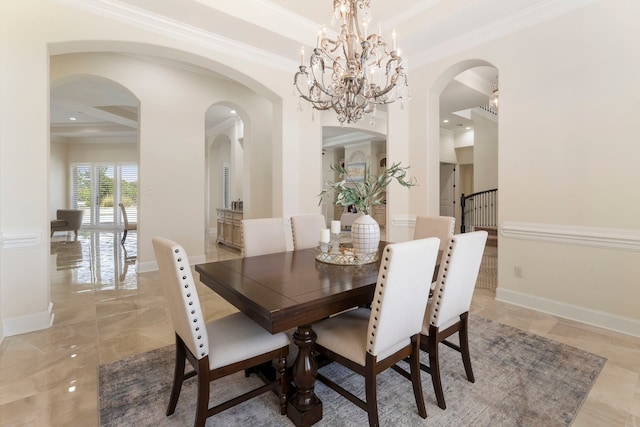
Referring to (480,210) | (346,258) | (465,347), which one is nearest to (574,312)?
(465,347)

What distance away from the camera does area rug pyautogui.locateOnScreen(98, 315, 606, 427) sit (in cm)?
163

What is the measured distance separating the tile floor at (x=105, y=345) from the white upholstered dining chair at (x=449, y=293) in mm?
759

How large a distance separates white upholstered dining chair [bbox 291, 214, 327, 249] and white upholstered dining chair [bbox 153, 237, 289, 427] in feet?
4.01

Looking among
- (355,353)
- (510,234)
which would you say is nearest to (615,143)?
(510,234)

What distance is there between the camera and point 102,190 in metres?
10.7

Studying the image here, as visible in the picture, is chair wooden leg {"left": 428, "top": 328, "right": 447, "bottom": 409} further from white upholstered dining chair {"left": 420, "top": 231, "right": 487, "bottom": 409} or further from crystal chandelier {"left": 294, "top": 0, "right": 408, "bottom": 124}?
crystal chandelier {"left": 294, "top": 0, "right": 408, "bottom": 124}

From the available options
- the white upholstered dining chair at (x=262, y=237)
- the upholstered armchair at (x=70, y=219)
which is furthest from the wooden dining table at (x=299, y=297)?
the upholstered armchair at (x=70, y=219)

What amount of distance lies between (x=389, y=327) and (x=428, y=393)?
766 mm

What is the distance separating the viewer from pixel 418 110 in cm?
420

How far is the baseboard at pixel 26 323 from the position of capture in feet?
8.43

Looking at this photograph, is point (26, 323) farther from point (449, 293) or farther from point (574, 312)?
point (574, 312)

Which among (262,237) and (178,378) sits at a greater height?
(262,237)

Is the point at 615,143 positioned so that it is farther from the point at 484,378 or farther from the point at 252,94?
the point at 252,94

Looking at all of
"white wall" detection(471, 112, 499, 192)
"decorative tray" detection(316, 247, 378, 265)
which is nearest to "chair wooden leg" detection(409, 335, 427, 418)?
"decorative tray" detection(316, 247, 378, 265)
